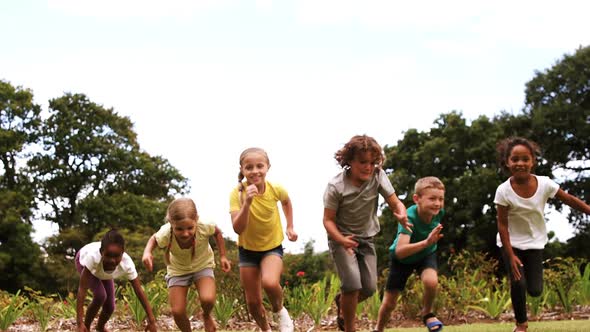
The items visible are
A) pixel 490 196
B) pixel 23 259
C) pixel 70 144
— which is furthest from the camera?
pixel 70 144

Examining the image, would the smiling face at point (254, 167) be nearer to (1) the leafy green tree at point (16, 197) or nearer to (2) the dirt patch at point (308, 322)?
(2) the dirt patch at point (308, 322)

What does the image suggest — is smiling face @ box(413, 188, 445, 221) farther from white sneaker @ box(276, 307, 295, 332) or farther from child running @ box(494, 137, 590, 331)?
white sneaker @ box(276, 307, 295, 332)

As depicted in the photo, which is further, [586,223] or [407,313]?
[586,223]

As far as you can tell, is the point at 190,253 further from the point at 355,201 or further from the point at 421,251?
the point at 421,251

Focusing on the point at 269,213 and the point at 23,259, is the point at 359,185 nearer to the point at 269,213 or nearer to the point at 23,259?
the point at 269,213

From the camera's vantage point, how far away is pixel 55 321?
11.4m

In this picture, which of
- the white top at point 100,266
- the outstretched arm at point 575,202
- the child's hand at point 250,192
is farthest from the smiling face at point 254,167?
the outstretched arm at point 575,202

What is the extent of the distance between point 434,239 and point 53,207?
37.4 m

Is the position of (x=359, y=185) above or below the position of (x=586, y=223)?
below

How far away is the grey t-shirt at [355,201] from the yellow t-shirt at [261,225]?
2.22 ft

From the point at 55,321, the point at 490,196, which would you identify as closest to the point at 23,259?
the point at 490,196

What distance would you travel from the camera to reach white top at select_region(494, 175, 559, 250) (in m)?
7.23

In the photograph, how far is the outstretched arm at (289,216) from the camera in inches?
269

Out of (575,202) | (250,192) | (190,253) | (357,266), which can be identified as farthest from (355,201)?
(575,202)
